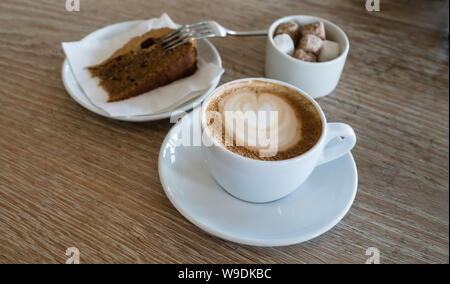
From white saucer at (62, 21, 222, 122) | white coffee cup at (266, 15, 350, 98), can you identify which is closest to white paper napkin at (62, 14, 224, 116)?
white saucer at (62, 21, 222, 122)

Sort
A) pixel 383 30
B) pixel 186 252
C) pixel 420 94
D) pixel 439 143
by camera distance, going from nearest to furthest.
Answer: pixel 186 252 < pixel 439 143 < pixel 420 94 < pixel 383 30

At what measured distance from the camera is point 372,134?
83cm

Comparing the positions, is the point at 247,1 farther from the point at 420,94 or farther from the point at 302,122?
the point at 302,122

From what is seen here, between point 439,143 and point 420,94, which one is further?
point 420,94

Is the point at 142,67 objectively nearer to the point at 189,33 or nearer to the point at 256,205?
the point at 189,33

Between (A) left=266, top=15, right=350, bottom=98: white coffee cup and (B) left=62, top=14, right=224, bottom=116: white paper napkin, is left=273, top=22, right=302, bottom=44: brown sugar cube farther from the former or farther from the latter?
(B) left=62, top=14, right=224, bottom=116: white paper napkin

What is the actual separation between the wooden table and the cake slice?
0.09 m

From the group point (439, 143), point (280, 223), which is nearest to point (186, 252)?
point (280, 223)

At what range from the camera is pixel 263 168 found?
557mm

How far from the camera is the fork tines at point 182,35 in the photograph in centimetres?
92

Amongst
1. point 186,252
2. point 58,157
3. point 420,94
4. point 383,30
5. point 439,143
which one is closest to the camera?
point 186,252

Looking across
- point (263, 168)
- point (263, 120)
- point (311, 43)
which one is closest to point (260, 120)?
point (263, 120)

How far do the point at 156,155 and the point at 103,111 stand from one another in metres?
0.16

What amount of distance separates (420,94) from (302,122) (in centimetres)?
46
